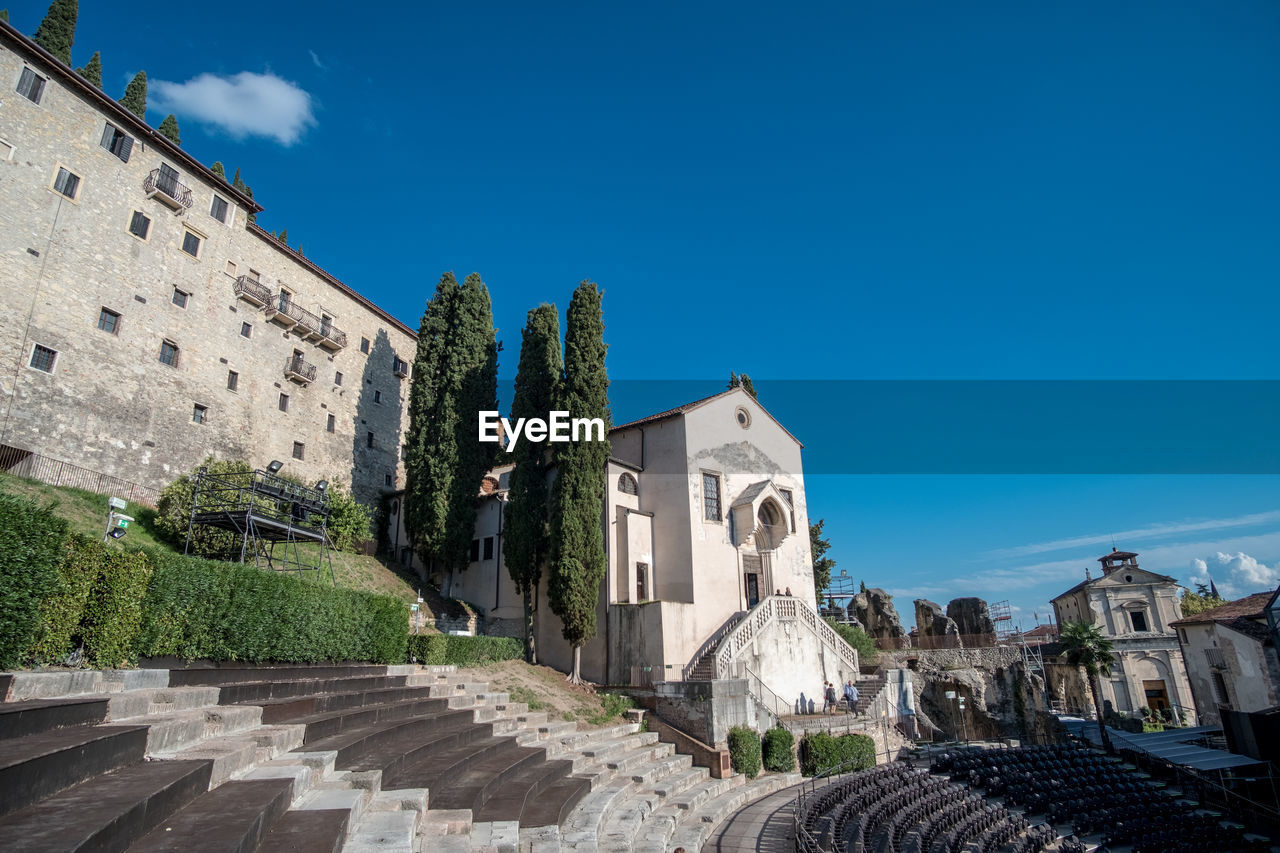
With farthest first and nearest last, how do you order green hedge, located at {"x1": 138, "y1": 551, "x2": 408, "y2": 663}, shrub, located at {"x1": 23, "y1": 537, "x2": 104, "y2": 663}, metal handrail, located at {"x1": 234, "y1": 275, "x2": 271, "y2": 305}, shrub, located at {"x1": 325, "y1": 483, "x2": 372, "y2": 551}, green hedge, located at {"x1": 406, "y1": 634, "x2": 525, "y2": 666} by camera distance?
metal handrail, located at {"x1": 234, "y1": 275, "x2": 271, "y2": 305}, shrub, located at {"x1": 325, "y1": 483, "x2": 372, "y2": 551}, green hedge, located at {"x1": 406, "y1": 634, "x2": 525, "y2": 666}, green hedge, located at {"x1": 138, "y1": 551, "x2": 408, "y2": 663}, shrub, located at {"x1": 23, "y1": 537, "x2": 104, "y2": 663}

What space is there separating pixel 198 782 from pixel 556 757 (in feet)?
29.3

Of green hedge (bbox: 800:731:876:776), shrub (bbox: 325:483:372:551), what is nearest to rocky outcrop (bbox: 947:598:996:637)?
green hedge (bbox: 800:731:876:776)

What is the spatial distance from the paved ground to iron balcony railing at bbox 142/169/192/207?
29961 mm

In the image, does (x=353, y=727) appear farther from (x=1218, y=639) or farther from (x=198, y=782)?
(x=1218, y=639)

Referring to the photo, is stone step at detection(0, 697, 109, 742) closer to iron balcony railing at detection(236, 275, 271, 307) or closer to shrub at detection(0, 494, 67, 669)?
shrub at detection(0, 494, 67, 669)

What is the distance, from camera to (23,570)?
22.5ft

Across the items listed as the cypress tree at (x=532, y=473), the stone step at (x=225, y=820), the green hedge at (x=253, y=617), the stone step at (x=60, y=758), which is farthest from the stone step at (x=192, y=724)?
the cypress tree at (x=532, y=473)

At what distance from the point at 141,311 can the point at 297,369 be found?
7241 mm

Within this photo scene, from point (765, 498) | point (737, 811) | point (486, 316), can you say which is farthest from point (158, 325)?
point (737, 811)

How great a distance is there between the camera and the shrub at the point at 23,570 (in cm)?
665

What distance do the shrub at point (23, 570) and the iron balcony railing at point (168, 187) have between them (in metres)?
24.3

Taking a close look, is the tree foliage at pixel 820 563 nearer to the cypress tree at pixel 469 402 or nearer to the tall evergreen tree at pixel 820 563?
the tall evergreen tree at pixel 820 563

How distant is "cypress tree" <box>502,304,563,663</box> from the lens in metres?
22.3

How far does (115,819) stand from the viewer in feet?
12.9
